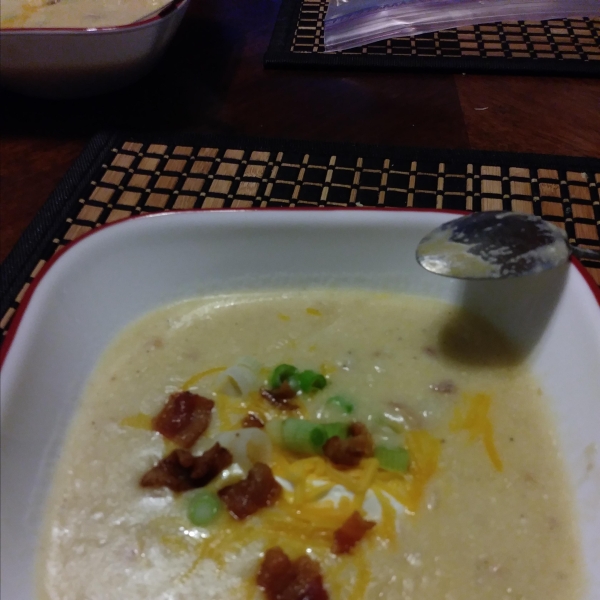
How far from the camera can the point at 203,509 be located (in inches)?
30.2

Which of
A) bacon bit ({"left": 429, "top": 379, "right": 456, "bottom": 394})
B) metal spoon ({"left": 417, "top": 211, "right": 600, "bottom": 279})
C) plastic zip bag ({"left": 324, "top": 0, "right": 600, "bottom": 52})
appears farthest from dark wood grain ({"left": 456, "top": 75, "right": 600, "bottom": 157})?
bacon bit ({"left": 429, "top": 379, "right": 456, "bottom": 394})

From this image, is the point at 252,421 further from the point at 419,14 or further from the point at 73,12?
the point at 419,14

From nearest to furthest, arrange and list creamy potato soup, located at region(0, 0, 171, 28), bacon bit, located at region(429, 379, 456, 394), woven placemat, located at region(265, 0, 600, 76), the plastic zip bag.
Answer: bacon bit, located at region(429, 379, 456, 394)
creamy potato soup, located at region(0, 0, 171, 28)
woven placemat, located at region(265, 0, 600, 76)
the plastic zip bag

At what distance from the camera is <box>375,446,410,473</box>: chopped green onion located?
2.64 feet

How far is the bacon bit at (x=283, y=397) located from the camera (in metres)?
0.89

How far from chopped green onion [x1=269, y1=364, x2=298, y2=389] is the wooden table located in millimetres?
740

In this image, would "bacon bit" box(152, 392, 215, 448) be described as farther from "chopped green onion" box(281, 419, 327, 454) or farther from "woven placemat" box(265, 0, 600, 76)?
"woven placemat" box(265, 0, 600, 76)

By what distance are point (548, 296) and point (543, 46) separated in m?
1.27

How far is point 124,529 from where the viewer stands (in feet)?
2.53

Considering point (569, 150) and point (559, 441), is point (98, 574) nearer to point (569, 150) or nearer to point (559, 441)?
point (559, 441)

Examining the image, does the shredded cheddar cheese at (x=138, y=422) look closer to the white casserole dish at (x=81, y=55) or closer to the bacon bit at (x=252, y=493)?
the bacon bit at (x=252, y=493)

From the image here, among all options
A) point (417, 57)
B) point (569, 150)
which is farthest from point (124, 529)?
point (417, 57)

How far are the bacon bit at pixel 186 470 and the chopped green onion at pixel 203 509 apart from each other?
0.02 metres

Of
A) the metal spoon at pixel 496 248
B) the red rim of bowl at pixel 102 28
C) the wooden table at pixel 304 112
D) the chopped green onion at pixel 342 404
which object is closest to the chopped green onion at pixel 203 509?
the chopped green onion at pixel 342 404
